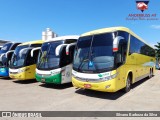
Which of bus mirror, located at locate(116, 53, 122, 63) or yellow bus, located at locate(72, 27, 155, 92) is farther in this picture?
bus mirror, located at locate(116, 53, 122, 63)

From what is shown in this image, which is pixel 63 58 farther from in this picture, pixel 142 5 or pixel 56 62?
pixel 142 5

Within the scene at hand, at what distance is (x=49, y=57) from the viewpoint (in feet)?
33.5

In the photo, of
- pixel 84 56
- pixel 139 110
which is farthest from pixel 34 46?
pixel 139 110

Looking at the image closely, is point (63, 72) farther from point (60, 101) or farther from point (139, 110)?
point (139, 110)

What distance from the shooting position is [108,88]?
7188mm

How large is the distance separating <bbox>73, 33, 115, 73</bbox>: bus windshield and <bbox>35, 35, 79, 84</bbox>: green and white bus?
129cm

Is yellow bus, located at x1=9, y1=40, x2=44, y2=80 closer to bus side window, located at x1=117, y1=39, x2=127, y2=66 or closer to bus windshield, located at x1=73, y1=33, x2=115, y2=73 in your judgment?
bus windshield, located at x1=73, y1=33, x2=115, y2=73

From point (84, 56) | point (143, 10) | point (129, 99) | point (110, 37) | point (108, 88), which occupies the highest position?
point (143, 10)

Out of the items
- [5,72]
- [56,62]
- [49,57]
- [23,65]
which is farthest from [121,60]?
[5,72]

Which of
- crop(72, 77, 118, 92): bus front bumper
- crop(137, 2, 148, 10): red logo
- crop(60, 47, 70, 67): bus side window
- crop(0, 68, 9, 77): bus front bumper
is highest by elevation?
crop(137, 2, 148, 10): red logo

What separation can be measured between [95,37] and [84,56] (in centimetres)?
100

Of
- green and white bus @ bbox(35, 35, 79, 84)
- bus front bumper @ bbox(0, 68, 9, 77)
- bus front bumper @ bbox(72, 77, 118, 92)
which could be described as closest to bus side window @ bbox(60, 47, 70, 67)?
green and white bus @ bbox(35, 35, 79, 84)

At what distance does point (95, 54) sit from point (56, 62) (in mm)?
2868

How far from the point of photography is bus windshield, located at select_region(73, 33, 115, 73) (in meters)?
7.33
